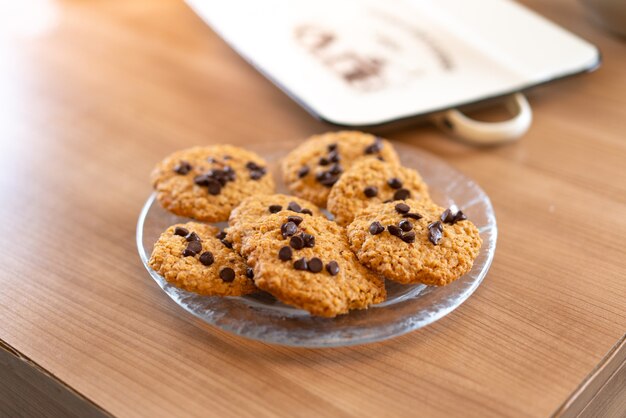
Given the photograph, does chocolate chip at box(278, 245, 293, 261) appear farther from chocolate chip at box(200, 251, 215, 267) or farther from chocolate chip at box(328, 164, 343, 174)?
chocolate chip at box(328, 164, 343, 174)

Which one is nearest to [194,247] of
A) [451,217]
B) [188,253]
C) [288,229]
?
[188,253]

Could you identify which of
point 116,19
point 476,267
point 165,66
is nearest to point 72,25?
point 116,19

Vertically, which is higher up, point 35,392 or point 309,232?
point 309,232

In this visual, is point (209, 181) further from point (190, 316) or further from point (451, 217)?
point (451, 217)

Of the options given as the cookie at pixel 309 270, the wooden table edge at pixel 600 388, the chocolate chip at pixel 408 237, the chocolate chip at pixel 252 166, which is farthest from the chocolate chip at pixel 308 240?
the wooden table edge at pixel 600 388

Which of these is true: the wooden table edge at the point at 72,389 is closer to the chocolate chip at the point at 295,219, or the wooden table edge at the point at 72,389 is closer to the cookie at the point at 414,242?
the cookie at the point at 414,242

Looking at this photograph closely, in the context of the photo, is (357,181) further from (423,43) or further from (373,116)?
(423,43)
